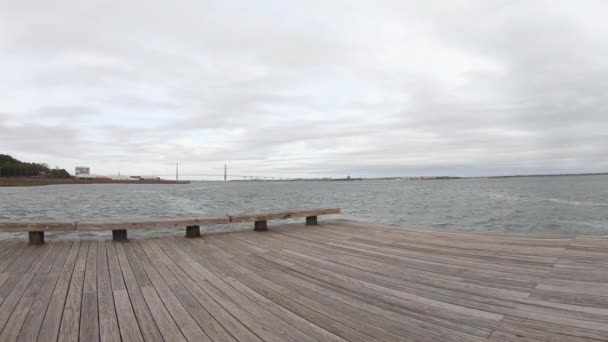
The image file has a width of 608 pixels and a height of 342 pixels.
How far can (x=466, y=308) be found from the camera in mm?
2729

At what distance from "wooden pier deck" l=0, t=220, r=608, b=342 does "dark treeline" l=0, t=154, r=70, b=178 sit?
466 feet

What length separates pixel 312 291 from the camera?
3225 millimetres

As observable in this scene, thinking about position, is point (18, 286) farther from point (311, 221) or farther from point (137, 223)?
point (311, 221)

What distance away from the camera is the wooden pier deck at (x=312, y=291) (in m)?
2.37

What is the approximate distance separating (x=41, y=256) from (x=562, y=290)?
6454 mm

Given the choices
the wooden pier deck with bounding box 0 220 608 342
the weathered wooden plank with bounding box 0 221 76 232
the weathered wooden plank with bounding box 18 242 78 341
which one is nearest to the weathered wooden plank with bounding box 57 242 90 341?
the wooden pier deck with bounding box 0 220 608 342

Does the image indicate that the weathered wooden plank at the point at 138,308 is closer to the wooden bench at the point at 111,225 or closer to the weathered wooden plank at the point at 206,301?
the weathered wooden plank at the point at 206,301

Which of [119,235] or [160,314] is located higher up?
[119,235]

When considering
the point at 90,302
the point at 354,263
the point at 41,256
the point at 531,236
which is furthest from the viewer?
the point at 531,236

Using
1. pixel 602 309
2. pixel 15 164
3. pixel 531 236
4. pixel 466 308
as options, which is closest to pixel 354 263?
pixel 466 308

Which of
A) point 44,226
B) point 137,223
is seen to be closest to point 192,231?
point 137,223

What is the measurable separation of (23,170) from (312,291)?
150 m

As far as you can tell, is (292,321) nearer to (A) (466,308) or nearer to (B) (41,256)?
(A) (466,308)

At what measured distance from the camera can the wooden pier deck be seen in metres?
2.37
